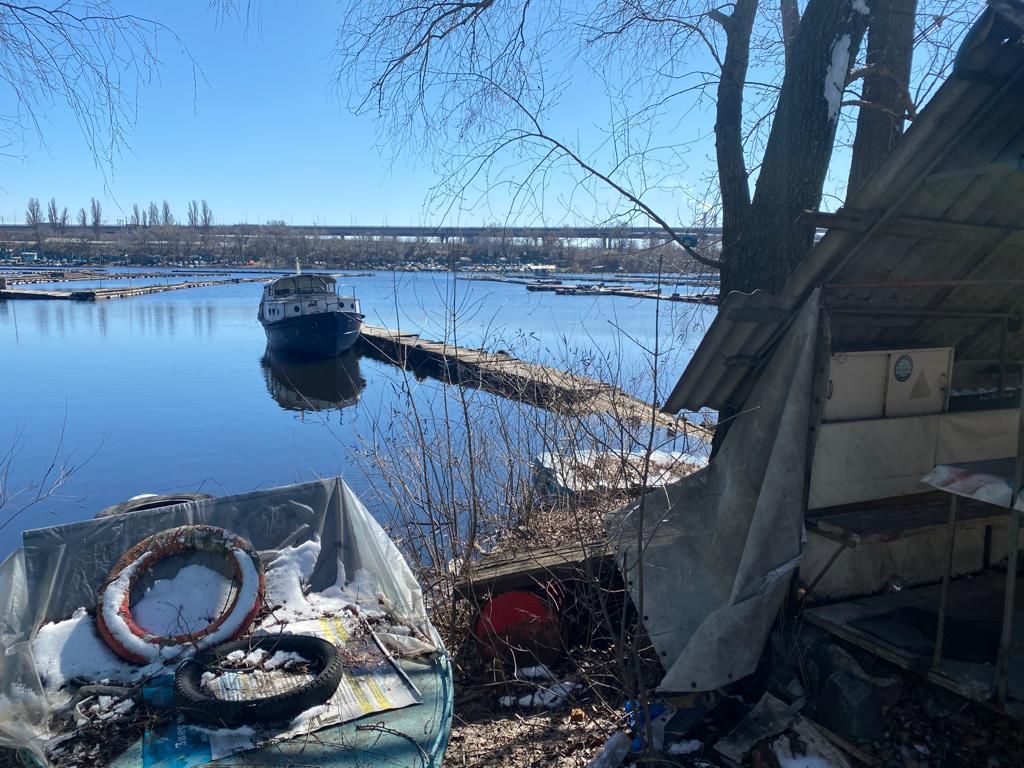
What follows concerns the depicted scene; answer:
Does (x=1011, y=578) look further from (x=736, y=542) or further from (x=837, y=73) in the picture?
(x=837, y=73)

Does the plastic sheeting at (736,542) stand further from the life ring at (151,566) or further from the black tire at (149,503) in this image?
the black tire at (149,503)

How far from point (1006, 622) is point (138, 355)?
1410 inches

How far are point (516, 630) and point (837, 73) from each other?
4544 mm

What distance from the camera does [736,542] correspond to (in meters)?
4.12

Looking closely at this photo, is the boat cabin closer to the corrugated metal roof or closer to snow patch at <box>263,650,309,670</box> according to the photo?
→ snow patch at <box>263,650,309,670</box>

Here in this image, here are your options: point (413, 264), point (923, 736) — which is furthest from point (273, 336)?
point (923, 736)

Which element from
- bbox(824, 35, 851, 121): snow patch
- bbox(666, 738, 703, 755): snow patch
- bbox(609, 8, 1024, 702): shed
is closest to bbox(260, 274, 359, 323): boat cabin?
bbox(824, 35, 851, 121): snow patch

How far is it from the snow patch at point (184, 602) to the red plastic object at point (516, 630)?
1.81 meters

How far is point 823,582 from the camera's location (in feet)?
14.2

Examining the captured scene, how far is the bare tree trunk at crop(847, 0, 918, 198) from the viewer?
6.79m


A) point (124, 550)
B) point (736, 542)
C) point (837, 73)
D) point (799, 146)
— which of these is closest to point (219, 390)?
point (124, 550)

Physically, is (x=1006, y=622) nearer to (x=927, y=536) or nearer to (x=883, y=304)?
(x=927, y=536)

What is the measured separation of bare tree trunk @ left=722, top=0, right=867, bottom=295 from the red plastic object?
295 cm

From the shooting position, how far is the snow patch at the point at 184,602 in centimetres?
452
